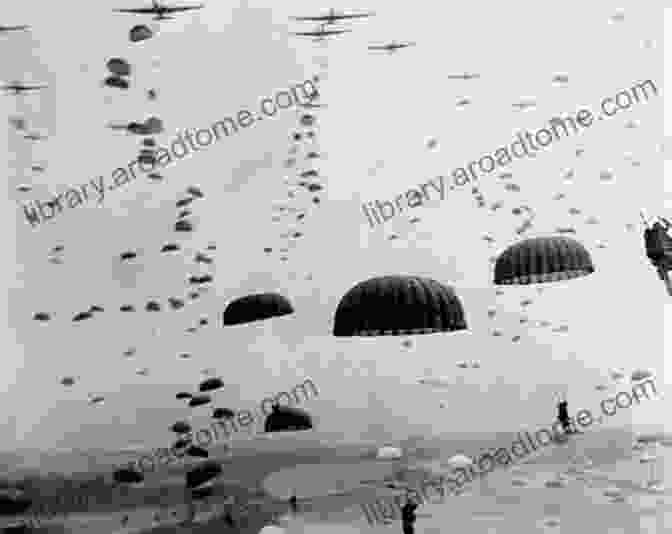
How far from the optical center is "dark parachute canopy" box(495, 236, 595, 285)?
16.4 ft

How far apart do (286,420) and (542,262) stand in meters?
1.63

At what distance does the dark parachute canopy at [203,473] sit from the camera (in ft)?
16.8

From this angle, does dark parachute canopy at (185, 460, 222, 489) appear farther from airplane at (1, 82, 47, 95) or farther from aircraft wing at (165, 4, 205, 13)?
aircraft wing at (165, 4, 205, 13)

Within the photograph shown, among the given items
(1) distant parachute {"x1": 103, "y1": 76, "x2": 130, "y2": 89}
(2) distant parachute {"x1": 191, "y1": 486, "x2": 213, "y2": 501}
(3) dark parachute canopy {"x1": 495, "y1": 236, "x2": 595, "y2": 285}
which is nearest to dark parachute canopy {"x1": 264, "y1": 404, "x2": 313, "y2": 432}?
(2) distant parachute {"x1": 191, "y1": 486, "x2": 213, "y2": 501}

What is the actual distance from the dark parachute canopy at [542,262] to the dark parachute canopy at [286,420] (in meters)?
1.31

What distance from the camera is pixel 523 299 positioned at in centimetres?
524

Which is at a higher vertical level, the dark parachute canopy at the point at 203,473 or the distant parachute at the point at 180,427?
the distant parachute at the point at 180,427

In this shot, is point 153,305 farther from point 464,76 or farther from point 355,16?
point 464,76

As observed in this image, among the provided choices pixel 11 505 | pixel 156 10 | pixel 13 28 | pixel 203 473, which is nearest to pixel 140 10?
pixel 156 10

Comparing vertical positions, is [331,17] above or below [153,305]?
above

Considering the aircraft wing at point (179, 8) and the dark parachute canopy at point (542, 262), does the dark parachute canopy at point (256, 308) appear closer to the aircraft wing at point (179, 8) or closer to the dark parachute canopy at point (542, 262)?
the dark parachute canopy at point (542, 262)

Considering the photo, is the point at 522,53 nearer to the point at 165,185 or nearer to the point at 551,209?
the point at 551,209

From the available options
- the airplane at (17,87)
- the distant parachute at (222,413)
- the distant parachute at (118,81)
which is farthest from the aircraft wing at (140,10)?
the distant parachute at (222,413)

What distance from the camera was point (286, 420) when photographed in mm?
5094
